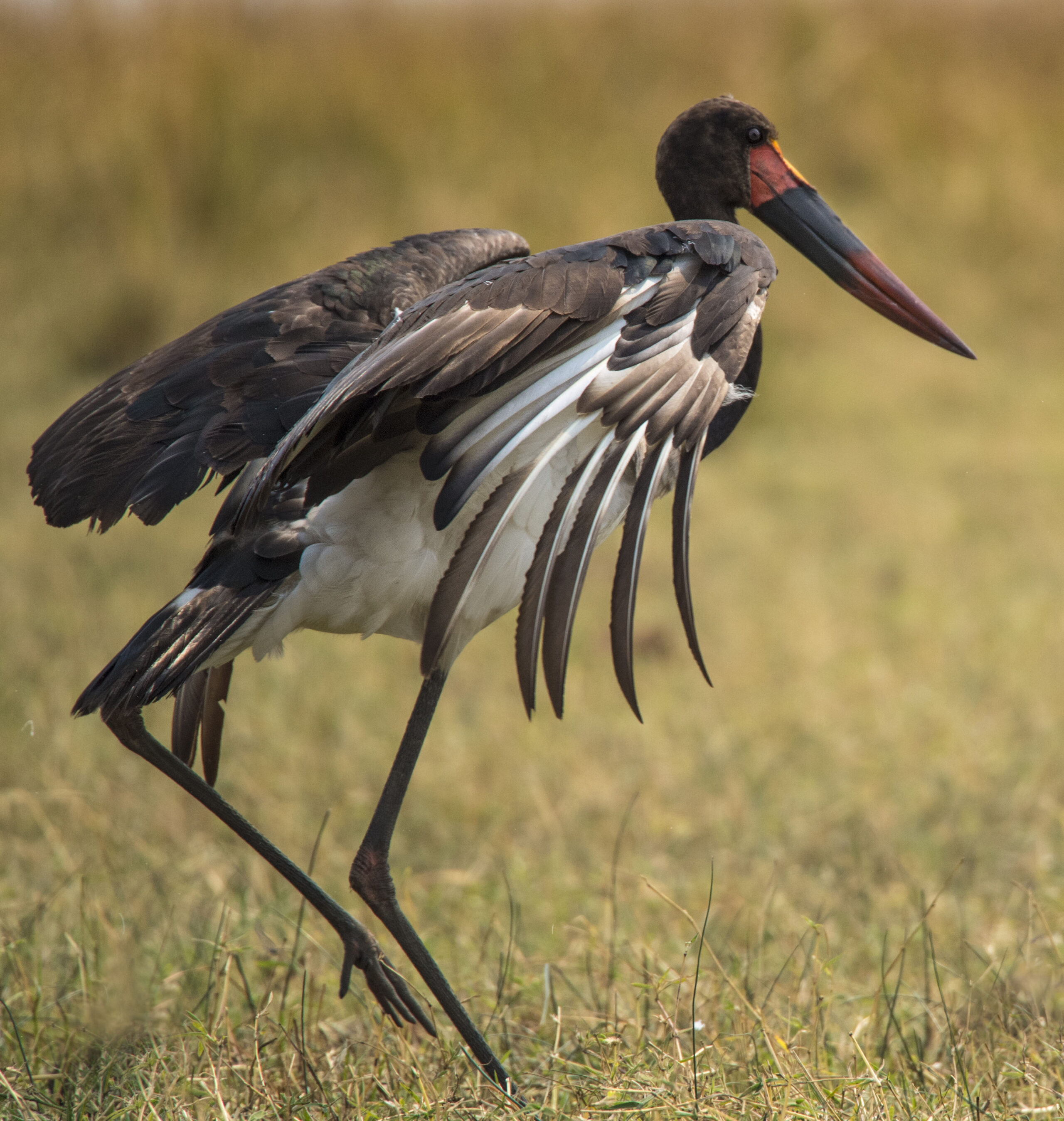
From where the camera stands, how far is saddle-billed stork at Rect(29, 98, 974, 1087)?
175 centimetres

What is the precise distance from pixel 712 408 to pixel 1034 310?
6431 millimetres

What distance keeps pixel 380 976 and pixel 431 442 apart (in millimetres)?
821

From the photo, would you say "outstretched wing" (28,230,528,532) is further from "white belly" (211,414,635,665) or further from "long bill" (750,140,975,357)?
"long bill" (750,140,975,357)

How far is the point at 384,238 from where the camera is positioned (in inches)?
293

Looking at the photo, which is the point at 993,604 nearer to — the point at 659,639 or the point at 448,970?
the point at 659,639

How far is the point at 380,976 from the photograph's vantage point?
2.05 metres

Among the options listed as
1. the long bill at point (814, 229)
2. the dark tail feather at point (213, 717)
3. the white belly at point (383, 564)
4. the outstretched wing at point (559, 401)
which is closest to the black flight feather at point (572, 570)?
the outstretched wing at point (559, 401)

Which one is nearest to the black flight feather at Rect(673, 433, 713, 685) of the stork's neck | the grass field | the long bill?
the grass field

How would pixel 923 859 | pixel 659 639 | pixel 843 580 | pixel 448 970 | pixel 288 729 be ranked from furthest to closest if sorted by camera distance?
pixel 843 580
pixel 659 639
pixel 288 729
pixel 923 859
pixel 448 970

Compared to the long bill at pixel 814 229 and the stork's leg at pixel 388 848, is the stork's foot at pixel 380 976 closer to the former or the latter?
the stork's leg at pixel 388 848

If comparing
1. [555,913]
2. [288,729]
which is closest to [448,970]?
[555,913]

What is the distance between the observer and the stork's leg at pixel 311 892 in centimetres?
205

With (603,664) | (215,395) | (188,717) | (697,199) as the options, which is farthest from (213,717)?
(603,664)

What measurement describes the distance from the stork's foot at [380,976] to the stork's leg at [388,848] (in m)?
0.04
